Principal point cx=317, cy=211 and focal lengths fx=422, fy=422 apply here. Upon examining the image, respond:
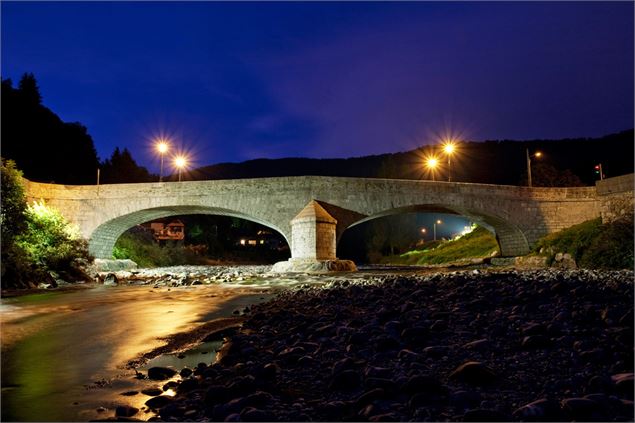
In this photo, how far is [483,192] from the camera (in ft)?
88.1

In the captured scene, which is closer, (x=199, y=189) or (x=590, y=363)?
(x=590, y=363)

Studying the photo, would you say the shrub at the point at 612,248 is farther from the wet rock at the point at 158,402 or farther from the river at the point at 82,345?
the wet rock at the point at 158,402

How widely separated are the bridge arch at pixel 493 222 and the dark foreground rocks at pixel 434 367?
65.7 ft

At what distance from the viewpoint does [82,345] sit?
5598mm

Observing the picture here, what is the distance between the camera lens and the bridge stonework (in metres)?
24.7

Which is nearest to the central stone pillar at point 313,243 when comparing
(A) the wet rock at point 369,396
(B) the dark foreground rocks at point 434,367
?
(B) the dark foreground rocks at point 434,367

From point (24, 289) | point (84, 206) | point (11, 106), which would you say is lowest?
point (24, 289)

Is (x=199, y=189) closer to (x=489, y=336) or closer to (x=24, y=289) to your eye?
(x=24, y=289)

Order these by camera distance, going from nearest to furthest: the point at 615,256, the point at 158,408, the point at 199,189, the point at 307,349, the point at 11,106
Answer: the point at 158,408 < the point at 307,349 < the point at 615,256 < the point at 199,189 < the point at 11,106

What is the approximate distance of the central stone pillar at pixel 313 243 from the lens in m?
21.7

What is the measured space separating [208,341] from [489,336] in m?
3.40

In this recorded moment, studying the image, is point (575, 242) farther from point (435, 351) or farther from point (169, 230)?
point (169, 230)

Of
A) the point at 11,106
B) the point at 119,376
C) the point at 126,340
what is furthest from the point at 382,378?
the point at 11,106

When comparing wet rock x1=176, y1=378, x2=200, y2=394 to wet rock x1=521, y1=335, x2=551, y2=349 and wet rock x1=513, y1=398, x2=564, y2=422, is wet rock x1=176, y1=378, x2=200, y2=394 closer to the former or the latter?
wet rock x1=513, y1=398, x2=564, y2=422
